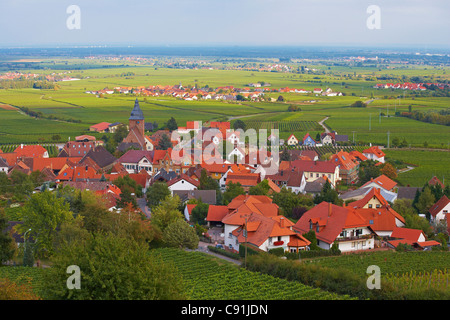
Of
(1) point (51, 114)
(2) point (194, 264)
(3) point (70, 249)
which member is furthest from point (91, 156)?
(1) point (51, 114)

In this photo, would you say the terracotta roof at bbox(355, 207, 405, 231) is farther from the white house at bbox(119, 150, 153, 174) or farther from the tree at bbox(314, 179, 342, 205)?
the white house at bbox(119, 150, 153, 174)

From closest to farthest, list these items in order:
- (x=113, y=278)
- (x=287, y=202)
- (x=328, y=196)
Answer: (x=113, y=278) < (x=287, y=202) < (x=328, y=196)

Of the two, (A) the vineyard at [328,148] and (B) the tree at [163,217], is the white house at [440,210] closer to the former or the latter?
(B) the tree at [163,217]

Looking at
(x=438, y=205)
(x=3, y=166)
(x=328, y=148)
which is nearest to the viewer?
(x=438, y=205)

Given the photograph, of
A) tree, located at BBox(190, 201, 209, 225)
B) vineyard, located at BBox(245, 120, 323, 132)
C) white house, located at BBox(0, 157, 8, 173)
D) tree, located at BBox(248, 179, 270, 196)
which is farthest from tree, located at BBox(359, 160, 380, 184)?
vineyard, located at BBox(245, 120, 323, 132)

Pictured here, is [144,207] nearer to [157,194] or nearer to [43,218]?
[157,194]

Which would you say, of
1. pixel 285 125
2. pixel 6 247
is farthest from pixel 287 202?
pixel 285 125

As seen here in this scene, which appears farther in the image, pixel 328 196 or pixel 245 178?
pixel 245 178
